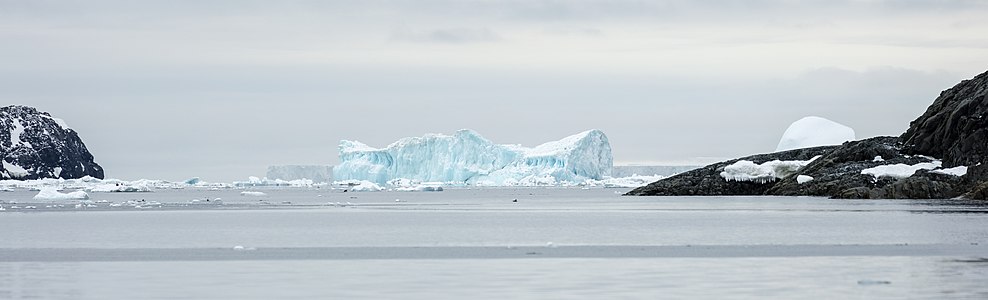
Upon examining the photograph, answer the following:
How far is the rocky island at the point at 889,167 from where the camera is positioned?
5675 cm

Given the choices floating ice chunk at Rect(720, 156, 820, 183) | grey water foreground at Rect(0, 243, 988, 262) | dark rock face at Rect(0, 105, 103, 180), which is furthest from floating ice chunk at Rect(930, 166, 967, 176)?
dark rock face at Rect(0, 105, 103, 180)

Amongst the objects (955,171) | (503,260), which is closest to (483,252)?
(503,260)

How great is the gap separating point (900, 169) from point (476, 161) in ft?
186

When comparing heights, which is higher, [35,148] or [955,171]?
[35,148]

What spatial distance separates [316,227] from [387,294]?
1802 centimetres

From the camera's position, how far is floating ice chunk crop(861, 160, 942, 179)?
194ft

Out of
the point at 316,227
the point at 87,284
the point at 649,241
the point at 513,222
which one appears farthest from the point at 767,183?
the point at 87,284

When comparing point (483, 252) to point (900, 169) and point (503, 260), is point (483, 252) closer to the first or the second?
point (503, 260)

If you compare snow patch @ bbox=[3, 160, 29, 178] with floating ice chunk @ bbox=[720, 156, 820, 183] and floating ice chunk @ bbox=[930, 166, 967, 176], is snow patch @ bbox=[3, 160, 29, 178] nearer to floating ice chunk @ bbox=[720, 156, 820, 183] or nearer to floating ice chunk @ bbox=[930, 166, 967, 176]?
floating ice chunk @ bbox=[720, 156, 820, 183]

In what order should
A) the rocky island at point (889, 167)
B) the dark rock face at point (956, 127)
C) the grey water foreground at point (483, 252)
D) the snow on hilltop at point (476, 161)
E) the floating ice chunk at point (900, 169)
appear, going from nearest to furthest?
the grey water foreground at point (483, 252), the rocky island at point (889, 167), the dark rock face at point (956, 127), the floating ice chunk at point (900, 169), the snow on hilltop at point (476, 161)

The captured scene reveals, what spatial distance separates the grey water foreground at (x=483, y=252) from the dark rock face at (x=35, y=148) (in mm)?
129599

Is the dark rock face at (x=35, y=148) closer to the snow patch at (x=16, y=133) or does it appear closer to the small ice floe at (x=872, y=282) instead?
the snow patch at (x=16, y=133)

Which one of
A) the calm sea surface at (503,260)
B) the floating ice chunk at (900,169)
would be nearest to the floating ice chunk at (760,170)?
the floating ice chunk at (900,169)

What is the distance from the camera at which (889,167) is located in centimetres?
6050
